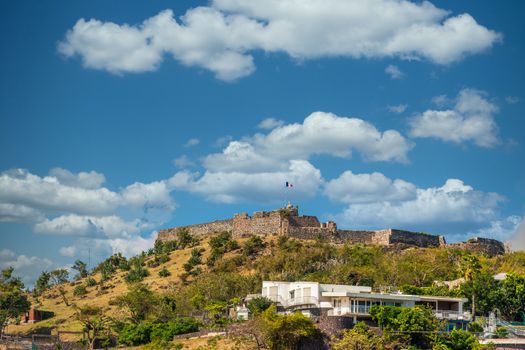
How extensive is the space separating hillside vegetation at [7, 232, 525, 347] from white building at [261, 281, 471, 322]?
3543 millimetres

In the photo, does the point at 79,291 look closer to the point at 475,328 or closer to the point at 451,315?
the point at 451,315

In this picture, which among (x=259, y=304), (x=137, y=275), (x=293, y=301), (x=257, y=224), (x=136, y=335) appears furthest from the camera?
(x=257, y=224)

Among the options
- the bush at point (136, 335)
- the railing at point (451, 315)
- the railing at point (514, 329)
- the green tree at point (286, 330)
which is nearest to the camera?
the green tree at point (286, 330)

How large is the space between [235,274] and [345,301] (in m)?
25.0

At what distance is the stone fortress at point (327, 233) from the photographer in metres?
97.4

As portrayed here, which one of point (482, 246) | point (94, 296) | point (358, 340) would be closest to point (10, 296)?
point (94, 296)

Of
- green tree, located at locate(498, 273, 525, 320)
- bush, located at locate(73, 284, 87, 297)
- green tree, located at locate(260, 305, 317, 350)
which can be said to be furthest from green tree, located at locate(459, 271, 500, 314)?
bush, located at locate(73, 284, 87, 297)

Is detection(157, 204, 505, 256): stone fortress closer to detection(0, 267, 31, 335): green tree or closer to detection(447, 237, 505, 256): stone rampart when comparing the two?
detection(447, 237, 505, 256): stone rampart

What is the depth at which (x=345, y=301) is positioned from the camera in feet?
206

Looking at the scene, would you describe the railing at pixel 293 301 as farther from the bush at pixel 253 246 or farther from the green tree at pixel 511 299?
the bush at pixel 253 246

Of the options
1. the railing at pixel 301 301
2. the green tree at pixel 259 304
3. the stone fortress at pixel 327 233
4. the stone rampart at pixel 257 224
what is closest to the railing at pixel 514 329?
the railing at pixel 301 301

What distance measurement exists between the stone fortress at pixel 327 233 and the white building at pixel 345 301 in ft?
91.3

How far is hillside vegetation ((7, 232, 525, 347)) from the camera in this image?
246 feet

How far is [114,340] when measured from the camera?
68.1 meters
